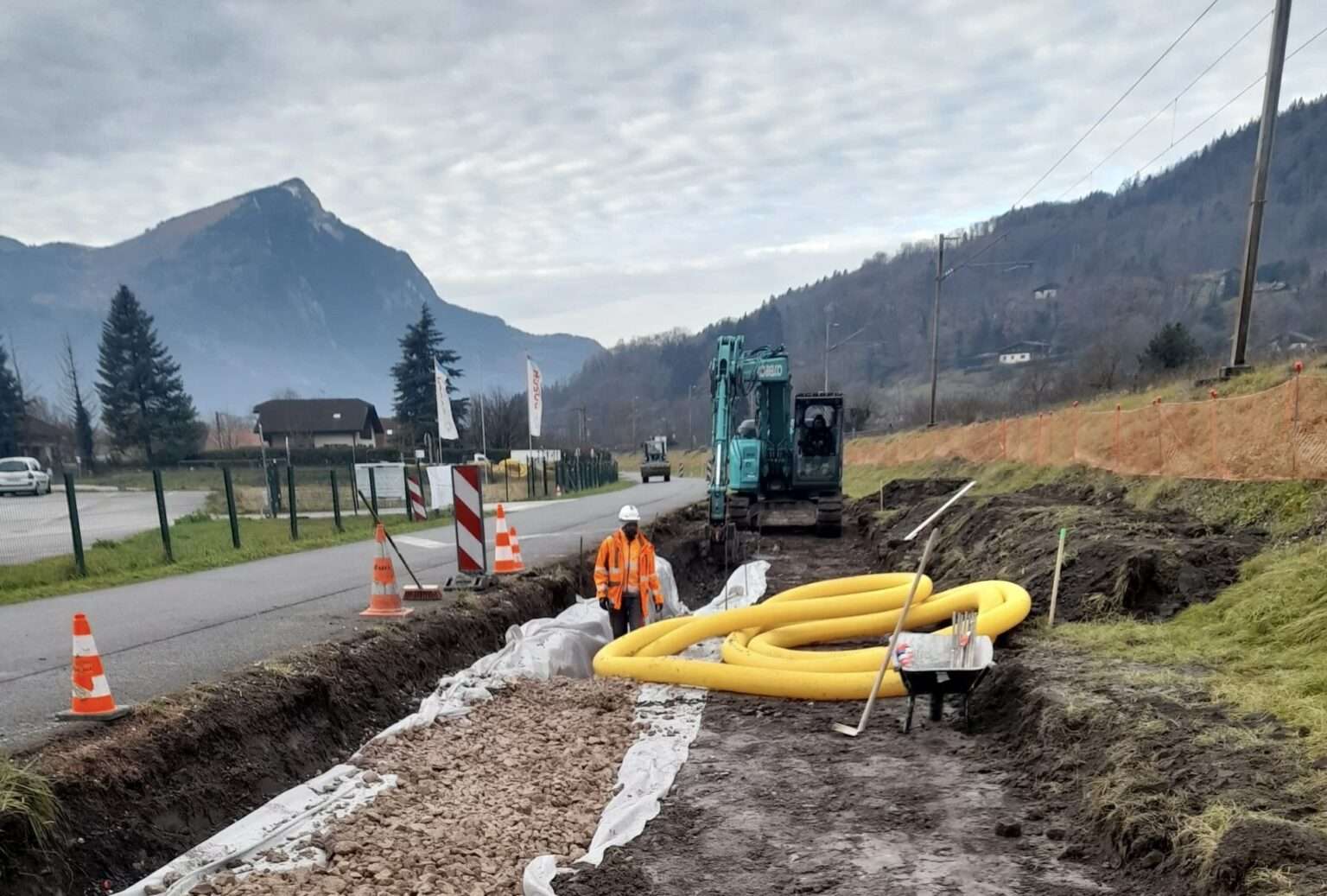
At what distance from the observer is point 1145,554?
7.34 metres

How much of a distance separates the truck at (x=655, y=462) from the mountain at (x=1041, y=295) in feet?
109

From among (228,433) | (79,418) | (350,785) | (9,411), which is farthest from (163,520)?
(228,433)

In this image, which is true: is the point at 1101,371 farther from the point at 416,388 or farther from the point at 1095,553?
the point at 416,388

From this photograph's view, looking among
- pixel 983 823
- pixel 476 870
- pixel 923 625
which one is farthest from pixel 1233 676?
pixel 476 870

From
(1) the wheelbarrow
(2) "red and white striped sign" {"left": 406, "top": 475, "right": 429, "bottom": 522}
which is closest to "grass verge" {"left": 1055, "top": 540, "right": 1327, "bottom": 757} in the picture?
(1) the wheelbarrow

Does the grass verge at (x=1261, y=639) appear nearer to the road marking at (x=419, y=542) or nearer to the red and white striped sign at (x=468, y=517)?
the red and white striped sign at (x=468, y=517)

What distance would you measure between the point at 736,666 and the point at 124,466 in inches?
2130

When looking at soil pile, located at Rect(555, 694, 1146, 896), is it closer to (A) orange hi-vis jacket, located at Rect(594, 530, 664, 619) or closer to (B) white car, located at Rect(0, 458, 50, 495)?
(A) orange hi-vis jacket, located at Rect(594, 530, 664, 619)

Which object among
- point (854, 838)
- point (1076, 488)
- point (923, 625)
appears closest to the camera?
point (854, 838)

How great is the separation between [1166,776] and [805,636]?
4.33 meters

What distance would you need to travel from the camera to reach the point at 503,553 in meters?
10.8

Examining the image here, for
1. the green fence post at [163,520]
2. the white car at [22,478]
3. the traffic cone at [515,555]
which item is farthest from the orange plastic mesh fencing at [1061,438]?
the white car at [22,478]

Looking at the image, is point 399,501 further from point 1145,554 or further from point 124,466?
point 124,466

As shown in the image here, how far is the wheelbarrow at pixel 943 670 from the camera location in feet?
19.0
